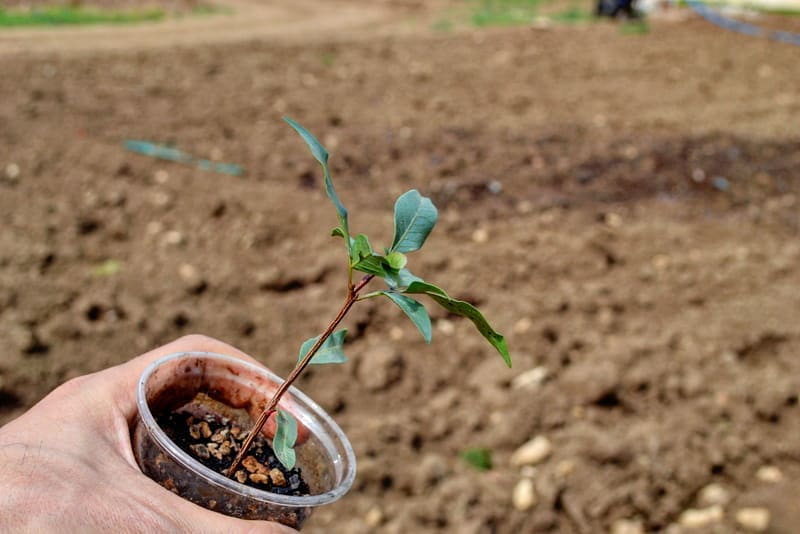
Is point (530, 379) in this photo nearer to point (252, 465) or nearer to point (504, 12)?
point (252, 465)

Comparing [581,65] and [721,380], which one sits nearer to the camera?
[721,380]

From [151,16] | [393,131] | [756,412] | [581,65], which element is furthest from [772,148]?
[151,16]

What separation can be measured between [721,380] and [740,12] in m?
8.21

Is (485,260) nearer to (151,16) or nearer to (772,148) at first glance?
(772,148)

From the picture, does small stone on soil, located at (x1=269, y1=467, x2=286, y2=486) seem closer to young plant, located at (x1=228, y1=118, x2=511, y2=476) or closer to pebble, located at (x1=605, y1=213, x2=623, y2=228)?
young plant, located at (x1=228, y1=118, x2=511, y2=476)

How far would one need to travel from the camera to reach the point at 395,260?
0.96 meters

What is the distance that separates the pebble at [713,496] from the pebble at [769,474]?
0.54 feet

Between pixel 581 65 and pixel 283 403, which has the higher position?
pixel 283 403

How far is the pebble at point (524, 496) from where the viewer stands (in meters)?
2.53

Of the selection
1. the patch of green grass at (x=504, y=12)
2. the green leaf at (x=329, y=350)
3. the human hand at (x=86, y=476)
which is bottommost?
the patch of green grass at (x=504, y=12)

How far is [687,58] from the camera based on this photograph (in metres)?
7.14

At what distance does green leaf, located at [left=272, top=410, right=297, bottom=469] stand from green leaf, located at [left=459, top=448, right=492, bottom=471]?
171 cm

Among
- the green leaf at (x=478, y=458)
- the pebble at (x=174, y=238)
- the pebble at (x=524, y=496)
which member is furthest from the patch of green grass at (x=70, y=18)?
the pebble at (x=524, y=496)

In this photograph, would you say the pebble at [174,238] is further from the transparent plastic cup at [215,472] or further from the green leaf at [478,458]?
the transparent plastic cup at [215,472]
